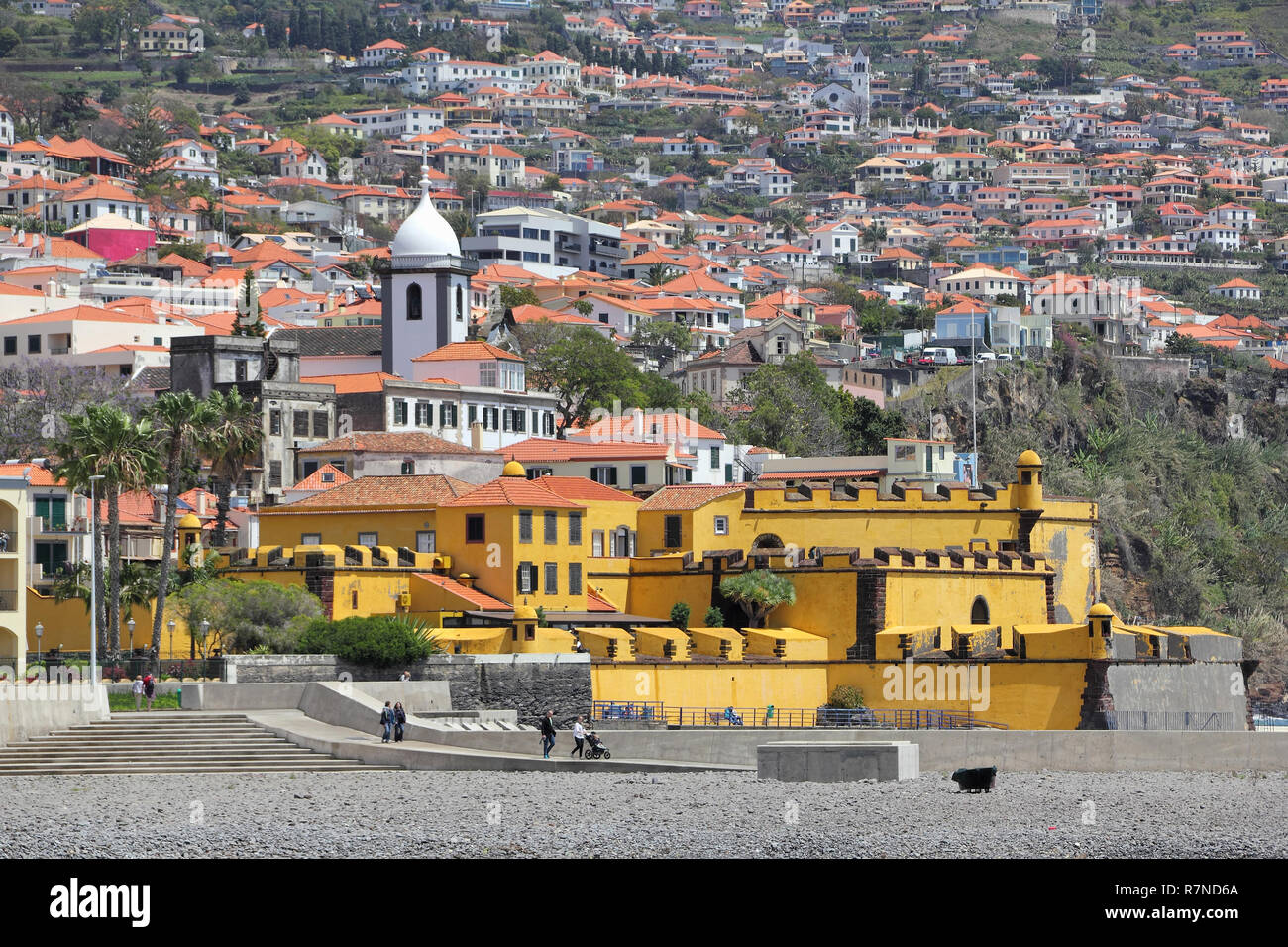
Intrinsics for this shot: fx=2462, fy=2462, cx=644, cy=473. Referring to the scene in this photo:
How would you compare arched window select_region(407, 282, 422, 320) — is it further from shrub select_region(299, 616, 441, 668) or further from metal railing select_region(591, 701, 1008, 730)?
shrub select_region(299, 616, 441, 668)

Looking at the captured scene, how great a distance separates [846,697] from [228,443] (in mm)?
17093

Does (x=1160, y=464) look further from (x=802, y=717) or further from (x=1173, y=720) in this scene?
(x=802, y=717)

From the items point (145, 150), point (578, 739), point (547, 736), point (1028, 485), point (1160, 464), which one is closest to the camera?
point (547, 736)

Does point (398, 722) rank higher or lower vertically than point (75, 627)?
lower

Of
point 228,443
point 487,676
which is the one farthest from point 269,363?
point 487,676

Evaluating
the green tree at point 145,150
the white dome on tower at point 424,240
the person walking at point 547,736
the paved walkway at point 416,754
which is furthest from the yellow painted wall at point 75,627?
the green tree at point 145,150

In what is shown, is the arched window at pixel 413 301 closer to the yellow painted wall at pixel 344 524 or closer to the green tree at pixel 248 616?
the yellow painted wall at pixel 344 524

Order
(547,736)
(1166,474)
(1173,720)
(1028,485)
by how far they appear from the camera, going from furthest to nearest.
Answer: (1166,474)
(1028,485)
(1173,720)
(547,736)

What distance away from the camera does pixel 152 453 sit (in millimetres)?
56344

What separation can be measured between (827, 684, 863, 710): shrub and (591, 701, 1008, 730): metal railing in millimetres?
457

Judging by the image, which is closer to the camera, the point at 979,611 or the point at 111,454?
the point at 111,454

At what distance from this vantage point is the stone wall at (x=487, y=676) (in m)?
53.9

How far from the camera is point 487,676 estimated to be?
2194 inches
